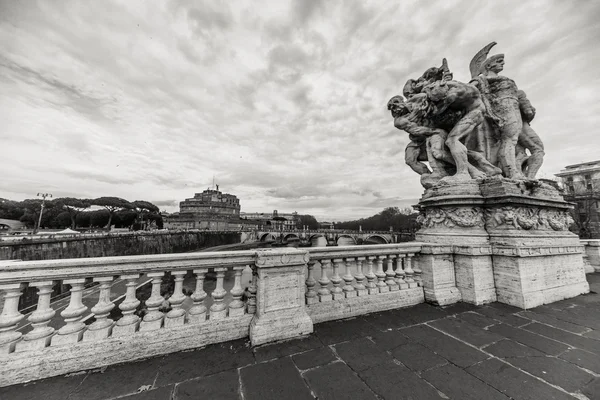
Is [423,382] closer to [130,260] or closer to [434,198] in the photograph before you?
[130,260]

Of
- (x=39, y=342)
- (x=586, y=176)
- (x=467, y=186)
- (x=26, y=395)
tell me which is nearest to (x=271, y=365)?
(x=26, y=395)

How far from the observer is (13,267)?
201 centimetres

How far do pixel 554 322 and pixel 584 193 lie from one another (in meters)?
40.1

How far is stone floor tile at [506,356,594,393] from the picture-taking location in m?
1.82

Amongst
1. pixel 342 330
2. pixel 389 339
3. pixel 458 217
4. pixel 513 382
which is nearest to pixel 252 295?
pixel 342 330

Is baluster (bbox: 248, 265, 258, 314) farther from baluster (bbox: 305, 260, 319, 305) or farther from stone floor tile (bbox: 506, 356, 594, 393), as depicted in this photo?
stone floor tile (bbox: 506, 356, 594, 393)

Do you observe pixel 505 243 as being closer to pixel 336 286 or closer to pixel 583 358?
pixel 583 358

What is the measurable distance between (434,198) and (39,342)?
561 cm

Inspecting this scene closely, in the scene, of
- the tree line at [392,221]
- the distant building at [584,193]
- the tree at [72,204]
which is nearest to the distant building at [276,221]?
the tree line at [392,221]

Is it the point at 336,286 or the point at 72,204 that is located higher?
the point at 72,204

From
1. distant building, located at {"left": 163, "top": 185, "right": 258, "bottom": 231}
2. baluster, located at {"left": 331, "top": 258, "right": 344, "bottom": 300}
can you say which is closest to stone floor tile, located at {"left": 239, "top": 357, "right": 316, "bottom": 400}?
baluster, located at {"left": 331, "top": 258, "right": 344, "bottom": 300}

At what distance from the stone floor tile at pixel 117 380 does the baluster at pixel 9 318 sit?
0.72 meters

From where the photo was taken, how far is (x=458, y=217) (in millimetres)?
4188

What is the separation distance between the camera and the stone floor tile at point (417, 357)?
209cm
